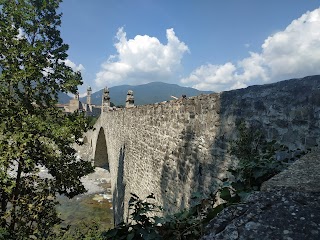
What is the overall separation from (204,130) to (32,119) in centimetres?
403

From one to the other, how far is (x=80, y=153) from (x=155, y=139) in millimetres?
31886

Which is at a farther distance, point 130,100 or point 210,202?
point 130,100

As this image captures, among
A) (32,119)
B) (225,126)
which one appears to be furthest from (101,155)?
(225,126)

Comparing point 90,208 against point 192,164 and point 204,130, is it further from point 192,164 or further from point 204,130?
point 204,130

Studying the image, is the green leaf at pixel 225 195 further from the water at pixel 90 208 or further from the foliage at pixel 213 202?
the water at pixel 90 208

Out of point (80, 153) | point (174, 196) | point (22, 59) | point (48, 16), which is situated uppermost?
point (48, 16)

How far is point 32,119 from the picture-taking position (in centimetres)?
672

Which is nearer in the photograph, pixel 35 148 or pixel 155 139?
pixel 35 148

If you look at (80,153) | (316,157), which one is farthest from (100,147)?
(316,157)

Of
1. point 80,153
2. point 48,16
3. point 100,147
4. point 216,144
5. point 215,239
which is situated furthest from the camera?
point 80,153

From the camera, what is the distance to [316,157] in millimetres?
2658

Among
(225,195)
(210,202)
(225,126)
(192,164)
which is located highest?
(225,126)

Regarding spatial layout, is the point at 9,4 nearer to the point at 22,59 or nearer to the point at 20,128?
the point at 22,59

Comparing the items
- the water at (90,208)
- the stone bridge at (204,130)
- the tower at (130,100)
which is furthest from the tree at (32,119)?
the water at (90,208)
